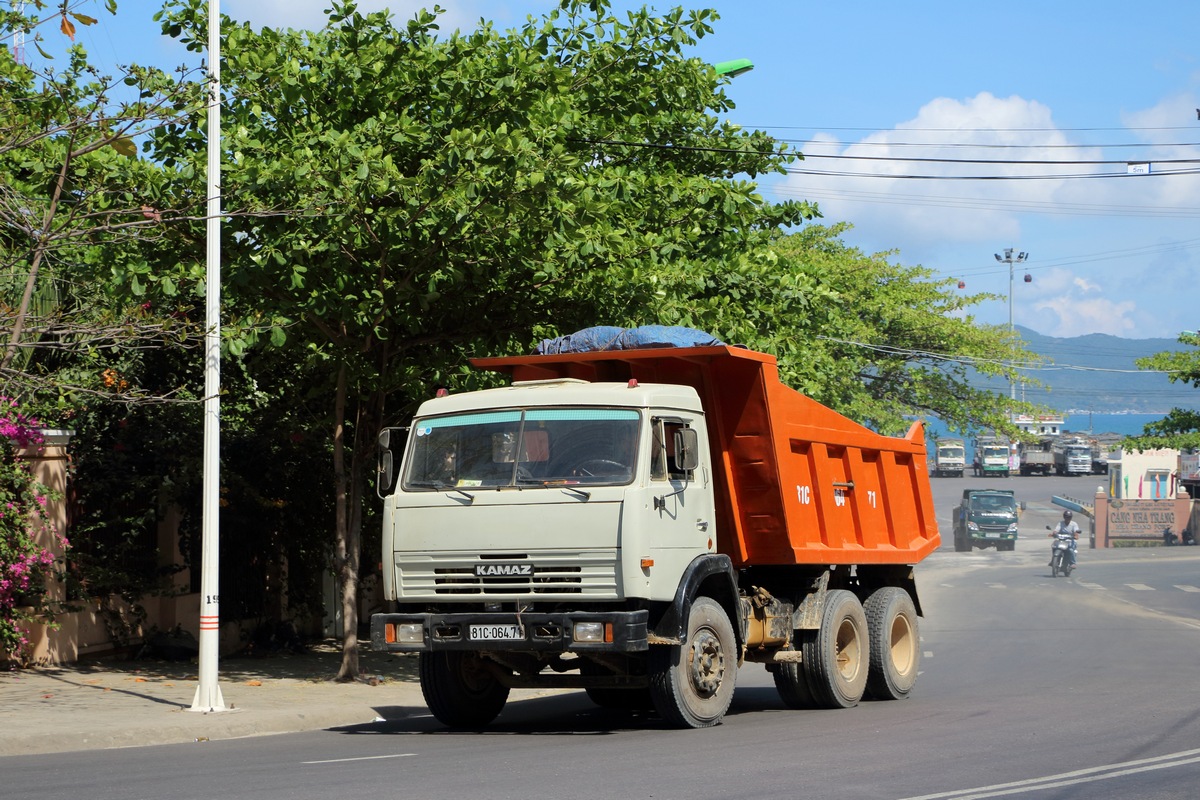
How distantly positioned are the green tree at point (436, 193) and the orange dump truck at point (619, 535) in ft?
5.81

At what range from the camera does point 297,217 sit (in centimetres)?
1362

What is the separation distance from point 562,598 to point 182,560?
29.7 feet

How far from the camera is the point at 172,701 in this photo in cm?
A: 1380

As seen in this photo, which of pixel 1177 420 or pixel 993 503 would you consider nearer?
pixel 1177 420

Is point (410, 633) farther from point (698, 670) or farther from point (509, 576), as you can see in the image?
point (698, 670)

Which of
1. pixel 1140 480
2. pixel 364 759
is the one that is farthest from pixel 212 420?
pixel 1140 480

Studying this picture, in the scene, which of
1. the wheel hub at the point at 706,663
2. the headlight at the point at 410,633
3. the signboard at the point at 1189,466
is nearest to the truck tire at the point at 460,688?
the headlight at the point at 410,633

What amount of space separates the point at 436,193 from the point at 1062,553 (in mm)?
31252

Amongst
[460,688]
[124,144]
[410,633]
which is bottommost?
[460,688]

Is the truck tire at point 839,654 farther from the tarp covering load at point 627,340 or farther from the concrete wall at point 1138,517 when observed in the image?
the concrete wall at point 1138,517

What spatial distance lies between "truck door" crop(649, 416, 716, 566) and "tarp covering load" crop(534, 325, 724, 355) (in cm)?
84

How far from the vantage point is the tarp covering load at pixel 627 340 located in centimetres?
1290

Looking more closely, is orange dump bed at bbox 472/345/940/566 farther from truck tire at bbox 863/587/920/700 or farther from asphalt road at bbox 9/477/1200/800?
asphalt road at bbox 9/477/1200/800

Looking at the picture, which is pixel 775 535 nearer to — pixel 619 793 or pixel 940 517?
pixel 619 793
